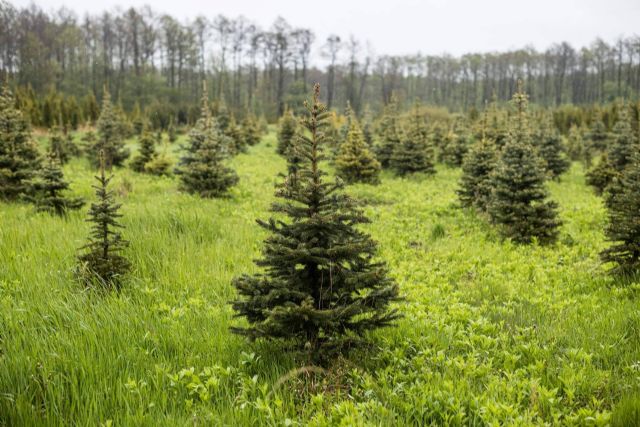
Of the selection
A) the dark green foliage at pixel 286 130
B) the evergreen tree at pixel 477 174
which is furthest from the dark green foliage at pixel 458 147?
the evergreen tree at pixel 477 174

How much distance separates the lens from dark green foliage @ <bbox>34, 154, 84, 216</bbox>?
1021cm

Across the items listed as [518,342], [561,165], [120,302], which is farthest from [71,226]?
[561,165]

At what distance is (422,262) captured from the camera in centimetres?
852

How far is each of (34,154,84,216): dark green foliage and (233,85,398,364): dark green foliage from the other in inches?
308

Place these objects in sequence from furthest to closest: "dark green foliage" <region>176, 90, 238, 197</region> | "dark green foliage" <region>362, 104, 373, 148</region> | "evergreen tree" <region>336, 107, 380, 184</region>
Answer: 1. "dark green foliage" <region>362, 104, 373, 148</region>
2. "evergreen tree" <region>336, 107, 380, 184</region>
3. "dark green foliage" <region>176, 90, 238, 197</region>

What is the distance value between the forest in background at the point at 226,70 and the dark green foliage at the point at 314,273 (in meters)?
32.2

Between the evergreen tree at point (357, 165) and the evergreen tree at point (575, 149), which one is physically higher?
the evergreen tree at point (575, 149)

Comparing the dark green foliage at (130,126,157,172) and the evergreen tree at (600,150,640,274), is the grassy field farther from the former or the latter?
the dark green foliage at (130,126,157,172)

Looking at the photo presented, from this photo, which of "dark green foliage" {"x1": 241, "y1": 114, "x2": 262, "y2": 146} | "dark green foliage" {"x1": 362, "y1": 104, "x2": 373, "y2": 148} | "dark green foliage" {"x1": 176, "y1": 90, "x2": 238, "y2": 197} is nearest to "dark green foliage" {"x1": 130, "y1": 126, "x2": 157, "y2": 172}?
"dark green foliage" {"x1": 176, "y1": 90, "x2": 238, "y2": 197}

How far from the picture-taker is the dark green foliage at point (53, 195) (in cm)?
1021

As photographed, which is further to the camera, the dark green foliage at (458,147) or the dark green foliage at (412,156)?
the dark green foliage at (458,147)

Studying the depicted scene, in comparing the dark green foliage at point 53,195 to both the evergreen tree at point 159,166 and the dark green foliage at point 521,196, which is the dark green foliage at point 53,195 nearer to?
the evergreen tree at point 159,166

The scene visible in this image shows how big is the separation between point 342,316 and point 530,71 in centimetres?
9430

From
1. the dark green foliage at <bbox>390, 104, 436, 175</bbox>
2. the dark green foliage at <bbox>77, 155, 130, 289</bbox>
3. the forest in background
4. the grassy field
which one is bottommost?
the grassy field
